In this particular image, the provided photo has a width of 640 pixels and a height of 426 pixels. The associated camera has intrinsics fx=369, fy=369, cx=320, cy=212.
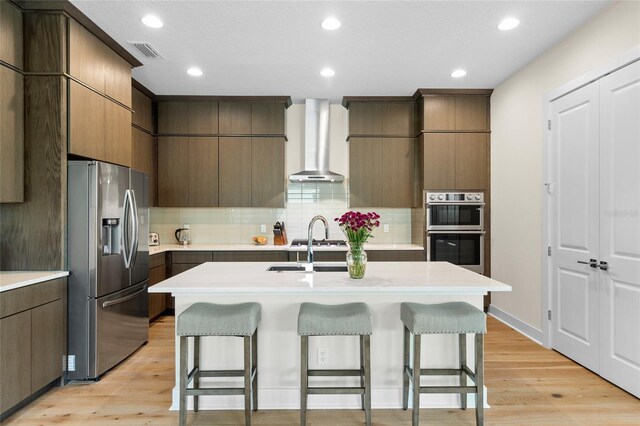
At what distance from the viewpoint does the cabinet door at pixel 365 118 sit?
192 inches

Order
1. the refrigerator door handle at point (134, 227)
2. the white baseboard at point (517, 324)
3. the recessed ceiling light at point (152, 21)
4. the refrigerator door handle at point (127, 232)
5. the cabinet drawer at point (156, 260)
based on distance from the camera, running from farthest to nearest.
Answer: the cabinet drawer at point (156, 260) → the white baseboard at point (517, 324) → the refrigerator door handle at point (134, 227) → the refrigerator door handle at point (127, 232) → the recessed ceiling light at point (152, 21)

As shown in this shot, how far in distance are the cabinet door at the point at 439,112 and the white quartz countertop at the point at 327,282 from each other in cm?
241

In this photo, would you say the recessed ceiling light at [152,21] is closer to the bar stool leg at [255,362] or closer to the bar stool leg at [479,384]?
the bar stool leg at [255,362]

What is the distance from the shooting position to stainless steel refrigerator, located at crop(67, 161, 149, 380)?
2.78 meters

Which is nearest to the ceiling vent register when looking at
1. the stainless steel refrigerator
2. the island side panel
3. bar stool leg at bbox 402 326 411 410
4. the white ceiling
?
the white ceiling

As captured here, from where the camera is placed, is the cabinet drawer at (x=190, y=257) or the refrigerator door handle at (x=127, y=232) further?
the cabinet drawer at (x=190, y=257)

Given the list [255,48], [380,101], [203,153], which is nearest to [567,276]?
[380,101]

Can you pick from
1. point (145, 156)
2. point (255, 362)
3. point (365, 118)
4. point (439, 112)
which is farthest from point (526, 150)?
point (145, 156)

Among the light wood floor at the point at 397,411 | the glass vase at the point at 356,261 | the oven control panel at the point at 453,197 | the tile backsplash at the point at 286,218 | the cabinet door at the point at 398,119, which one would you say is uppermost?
the cabinet door at the point at 398,119

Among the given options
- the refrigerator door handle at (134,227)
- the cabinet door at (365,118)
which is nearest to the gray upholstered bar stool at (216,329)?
the refrigerator door handle at (134,227)

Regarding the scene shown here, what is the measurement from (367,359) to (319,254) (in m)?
2.40

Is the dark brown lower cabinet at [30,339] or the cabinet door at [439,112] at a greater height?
the cabinet door at [439,112]

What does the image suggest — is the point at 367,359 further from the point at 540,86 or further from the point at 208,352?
the point at 540,86

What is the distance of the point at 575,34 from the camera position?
313 cm
